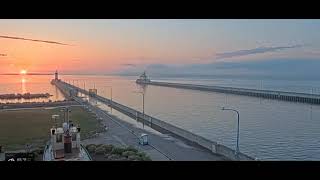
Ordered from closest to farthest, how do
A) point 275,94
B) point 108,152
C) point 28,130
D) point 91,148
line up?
point 108,152
point 91,148
point 28,130
point 275,94

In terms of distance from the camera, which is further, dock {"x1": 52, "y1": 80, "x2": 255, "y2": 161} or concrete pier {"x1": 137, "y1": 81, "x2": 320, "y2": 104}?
concrete pier {"x1": 137, "y1": 81, "x2": 320, "y2": 104}

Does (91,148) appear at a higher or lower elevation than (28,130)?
higher

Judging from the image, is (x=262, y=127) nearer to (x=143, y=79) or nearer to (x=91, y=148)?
(x=91, y=148)

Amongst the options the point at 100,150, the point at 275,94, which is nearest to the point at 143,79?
the point at 275,94

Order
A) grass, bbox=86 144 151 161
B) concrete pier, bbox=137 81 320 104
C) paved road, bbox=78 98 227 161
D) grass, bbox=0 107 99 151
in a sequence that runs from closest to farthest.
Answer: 1. grass, bbox=86 144 151 161
2. paved road, bbox=78 98 227 161
3. grass, bbox=0 107 99 151
4. concrete pier, bbox=137 81 320 104

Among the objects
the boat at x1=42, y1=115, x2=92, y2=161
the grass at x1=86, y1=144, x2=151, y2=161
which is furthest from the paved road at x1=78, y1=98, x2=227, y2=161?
the boat at x1=42, y1=115, x2=92, y2=161

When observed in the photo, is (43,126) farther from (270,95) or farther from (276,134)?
(270,95)

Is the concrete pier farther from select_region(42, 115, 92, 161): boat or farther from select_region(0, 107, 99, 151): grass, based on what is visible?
select_region(42, 115, 92, 161): boat

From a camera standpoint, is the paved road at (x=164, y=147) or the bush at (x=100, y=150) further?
the paved road at (x=164, y=147)

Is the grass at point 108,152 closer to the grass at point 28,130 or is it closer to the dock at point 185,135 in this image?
the grass at point 28,130

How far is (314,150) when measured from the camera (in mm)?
10031

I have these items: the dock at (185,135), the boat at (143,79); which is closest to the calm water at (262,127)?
the dock at (185,135)

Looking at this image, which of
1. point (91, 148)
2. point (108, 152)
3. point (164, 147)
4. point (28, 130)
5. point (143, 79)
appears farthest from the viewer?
point (143, 79)
